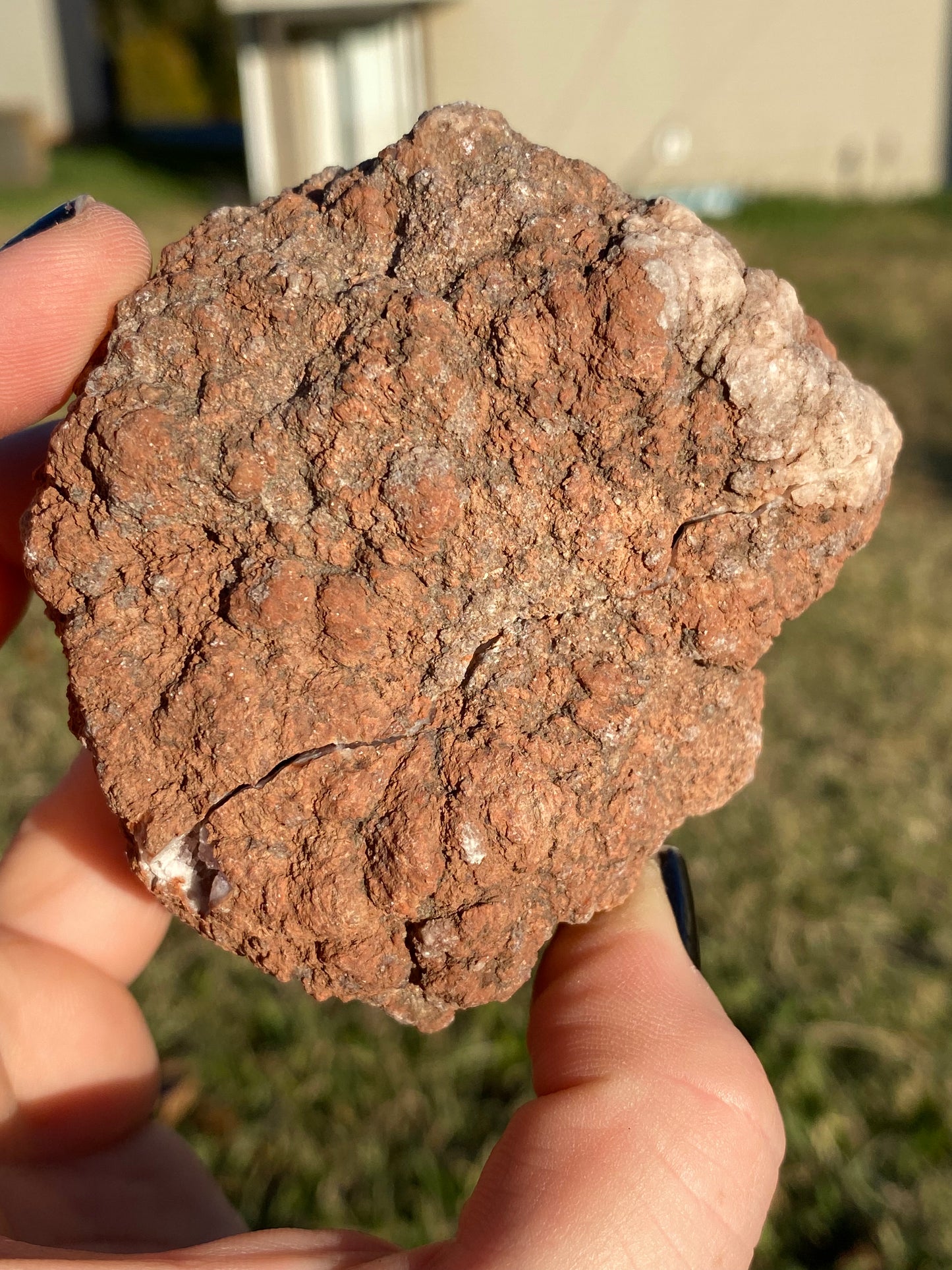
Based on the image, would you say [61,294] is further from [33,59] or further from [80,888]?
[33,59]

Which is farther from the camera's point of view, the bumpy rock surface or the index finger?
the index finger

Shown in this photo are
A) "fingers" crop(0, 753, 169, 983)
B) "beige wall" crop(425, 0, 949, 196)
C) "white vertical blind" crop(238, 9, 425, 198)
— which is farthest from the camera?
"white vertical blind" crop(238, 9, 425, 198)

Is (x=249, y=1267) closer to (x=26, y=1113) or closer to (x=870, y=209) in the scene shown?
(x=26, y=1113)

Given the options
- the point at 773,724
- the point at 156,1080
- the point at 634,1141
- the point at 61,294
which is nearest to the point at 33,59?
the point at 773,724

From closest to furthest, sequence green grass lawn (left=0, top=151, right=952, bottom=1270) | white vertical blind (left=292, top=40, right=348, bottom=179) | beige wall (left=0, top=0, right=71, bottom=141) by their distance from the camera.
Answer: green grass lawn (left=0, top=151, right=952, bottom=1270), white vertical blind (left=292, top=40, right=348, bottom=179), beige wall (left=0, top=0, right=71, bottom=141)

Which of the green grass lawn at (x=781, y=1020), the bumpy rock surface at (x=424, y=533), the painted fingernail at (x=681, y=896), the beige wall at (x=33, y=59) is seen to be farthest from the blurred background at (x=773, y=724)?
the beige wall at (x=33, y=59)

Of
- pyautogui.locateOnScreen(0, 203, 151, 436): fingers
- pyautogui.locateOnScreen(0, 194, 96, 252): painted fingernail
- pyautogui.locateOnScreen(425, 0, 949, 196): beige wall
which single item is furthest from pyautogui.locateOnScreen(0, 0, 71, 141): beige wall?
pyautogui.locateOnScreen(0, 203, 151, 436): fingers

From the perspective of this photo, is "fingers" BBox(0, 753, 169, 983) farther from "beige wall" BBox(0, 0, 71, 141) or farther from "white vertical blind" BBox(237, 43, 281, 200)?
"beige wall" BBox(0, 0, 71, 141)
